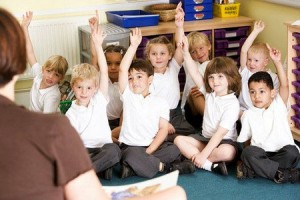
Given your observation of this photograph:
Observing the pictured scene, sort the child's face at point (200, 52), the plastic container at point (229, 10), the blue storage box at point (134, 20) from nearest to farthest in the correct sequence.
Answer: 1. the child's face at point (200, 52)
2. the blue storage box at point (134, 20)
3. the plastic container at point (229, 10)

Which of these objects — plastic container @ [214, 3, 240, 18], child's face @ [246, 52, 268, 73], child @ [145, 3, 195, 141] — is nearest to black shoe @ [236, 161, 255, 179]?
child @ [145, 3, 195, 141]

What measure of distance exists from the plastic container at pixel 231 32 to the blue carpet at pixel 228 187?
143cm

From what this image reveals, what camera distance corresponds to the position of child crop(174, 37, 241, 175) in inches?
106

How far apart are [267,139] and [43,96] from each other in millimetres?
1280

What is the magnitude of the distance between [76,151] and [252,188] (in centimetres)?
154

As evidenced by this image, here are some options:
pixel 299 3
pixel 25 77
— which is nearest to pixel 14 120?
pixel 299 3

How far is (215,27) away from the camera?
383cm

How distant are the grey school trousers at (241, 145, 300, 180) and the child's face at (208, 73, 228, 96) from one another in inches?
13.7

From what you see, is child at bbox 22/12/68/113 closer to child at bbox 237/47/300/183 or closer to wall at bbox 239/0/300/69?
child at bbox 237/47/300/183

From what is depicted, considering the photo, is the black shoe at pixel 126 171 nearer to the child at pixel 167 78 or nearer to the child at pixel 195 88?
the child at pixel 167 78

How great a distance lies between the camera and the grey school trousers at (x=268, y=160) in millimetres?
2549

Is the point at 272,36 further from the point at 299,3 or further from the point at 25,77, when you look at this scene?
the point at 25,77

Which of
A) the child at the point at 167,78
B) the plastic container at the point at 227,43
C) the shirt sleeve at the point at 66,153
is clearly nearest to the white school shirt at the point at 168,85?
the child at the point at 167,78

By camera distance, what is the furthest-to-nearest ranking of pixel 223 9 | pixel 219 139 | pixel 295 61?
1. pixel 223 9
2. pixel 295 61
3. pixel 219 139
